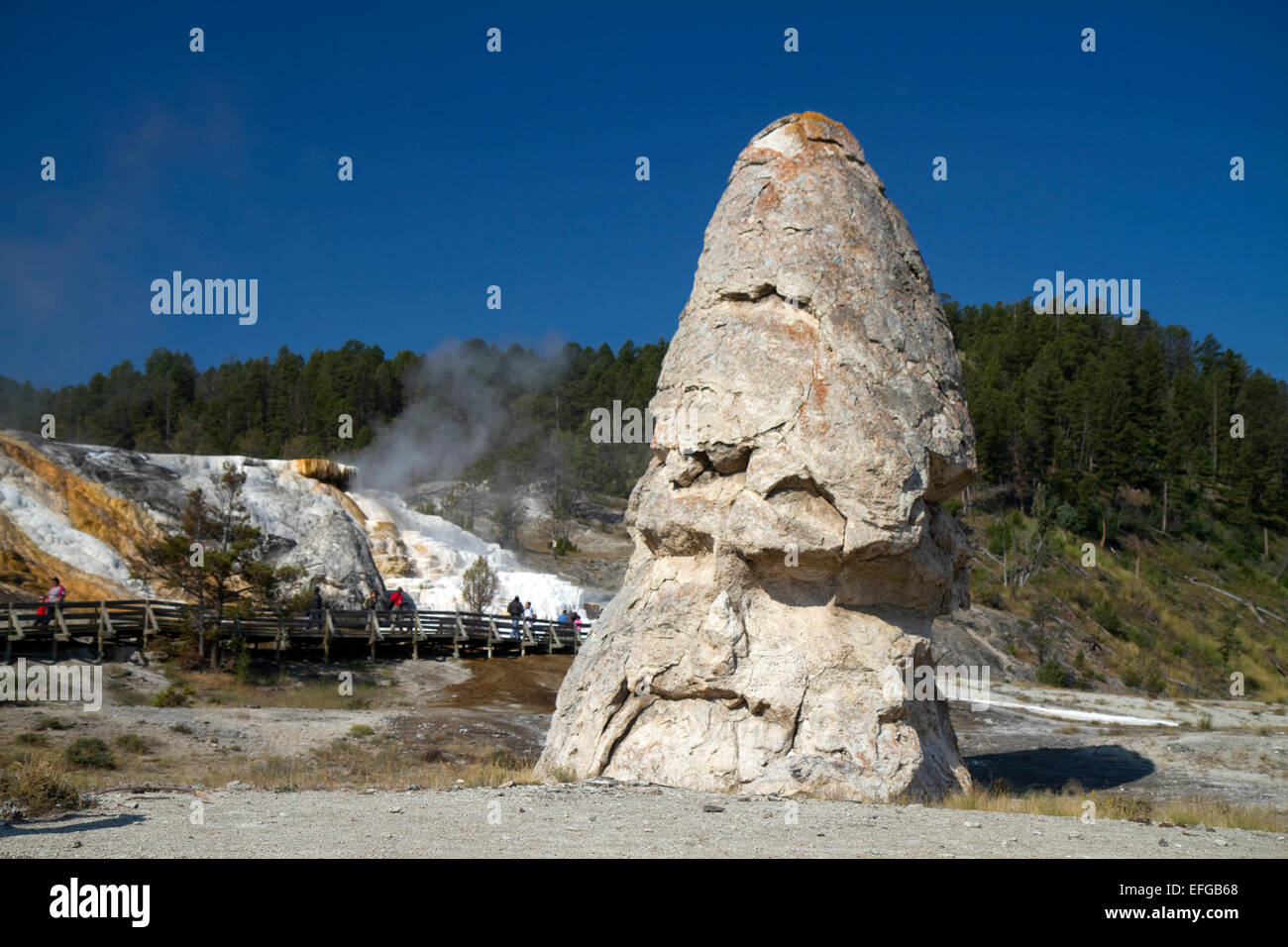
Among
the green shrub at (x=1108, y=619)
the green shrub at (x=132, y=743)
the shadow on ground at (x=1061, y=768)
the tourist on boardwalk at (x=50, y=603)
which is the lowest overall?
the green shrub at (x=1108, y=619)

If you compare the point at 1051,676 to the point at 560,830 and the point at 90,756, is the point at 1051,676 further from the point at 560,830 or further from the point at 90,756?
the point at 560,830

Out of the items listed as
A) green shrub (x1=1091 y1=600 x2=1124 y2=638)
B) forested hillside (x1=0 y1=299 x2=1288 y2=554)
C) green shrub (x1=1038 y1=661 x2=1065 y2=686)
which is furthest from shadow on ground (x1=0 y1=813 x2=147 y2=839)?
forested hillside (x1=0 y1=299 x2=1288 y2=554)

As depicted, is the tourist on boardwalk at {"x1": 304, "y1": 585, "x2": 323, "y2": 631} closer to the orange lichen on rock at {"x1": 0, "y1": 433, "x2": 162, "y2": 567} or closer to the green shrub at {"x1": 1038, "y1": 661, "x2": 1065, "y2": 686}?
the orange lichen on rock at {"x1": 0, "y1": 433, "x2": 162, "y2": 567}

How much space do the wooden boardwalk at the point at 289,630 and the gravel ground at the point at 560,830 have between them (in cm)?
1591

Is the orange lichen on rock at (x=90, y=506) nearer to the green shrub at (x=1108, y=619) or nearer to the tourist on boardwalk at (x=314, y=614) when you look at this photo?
the tourist on boardwalk at (x=314, y=614)

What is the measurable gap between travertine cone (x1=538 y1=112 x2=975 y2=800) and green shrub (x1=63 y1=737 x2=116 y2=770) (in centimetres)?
628

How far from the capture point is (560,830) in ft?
25.2

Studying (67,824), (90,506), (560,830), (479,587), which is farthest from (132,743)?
(479,587)

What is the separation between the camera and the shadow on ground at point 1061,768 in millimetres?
14609

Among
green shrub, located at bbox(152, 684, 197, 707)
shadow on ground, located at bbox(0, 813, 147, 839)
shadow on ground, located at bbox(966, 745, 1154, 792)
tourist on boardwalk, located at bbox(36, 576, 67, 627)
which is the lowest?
shadow on ground, located at bbox(966, 745, 1154, 792)

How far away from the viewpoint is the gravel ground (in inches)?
261

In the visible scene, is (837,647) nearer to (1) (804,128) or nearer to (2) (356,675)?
(1) (804,128)

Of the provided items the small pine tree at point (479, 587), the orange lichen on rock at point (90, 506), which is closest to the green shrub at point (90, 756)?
the orange lichen on rock at point (90, 506)

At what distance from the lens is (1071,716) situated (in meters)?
23.4
